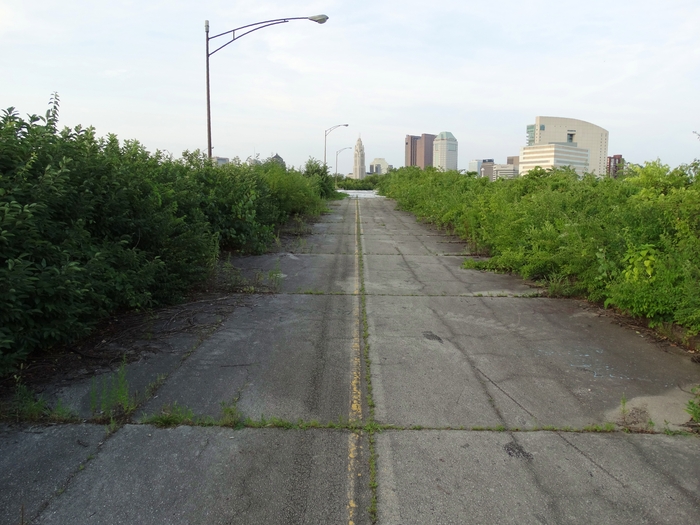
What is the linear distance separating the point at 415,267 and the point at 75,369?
8.31 metres

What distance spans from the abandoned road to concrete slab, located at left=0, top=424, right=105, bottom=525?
0.01 metres

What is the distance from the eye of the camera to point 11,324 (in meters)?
5.26

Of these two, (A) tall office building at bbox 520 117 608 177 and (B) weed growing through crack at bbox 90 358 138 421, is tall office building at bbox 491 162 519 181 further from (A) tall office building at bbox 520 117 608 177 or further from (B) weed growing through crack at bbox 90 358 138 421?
(B) weed growing through crack at bbox 90 358 138 421

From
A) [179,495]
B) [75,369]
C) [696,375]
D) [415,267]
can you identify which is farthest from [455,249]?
[179,495]

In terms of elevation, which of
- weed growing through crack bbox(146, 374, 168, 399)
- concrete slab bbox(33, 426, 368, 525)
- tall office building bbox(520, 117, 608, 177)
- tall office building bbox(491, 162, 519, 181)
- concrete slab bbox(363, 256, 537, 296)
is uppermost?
tall office building bbox(520, 117, 608, 177)

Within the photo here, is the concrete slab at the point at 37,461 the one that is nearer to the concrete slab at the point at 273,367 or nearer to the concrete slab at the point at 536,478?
the concrete slab at the point at 273,367

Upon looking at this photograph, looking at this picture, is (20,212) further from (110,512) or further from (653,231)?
(653,231)

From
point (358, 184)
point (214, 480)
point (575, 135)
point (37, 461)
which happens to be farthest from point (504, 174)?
point (358, 184)

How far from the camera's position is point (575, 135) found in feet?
72.0

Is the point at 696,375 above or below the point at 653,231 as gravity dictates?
below

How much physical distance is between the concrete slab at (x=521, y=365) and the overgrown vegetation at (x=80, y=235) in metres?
3.13

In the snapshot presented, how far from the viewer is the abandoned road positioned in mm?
3572

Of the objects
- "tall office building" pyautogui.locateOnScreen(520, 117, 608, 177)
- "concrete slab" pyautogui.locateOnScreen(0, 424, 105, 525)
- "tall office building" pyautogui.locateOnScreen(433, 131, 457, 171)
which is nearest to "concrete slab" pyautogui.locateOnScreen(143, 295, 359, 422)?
"concrete slab" pyautogui.locateOnScreen(0, 424, 105, 525)

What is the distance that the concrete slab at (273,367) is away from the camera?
5.03 metres
